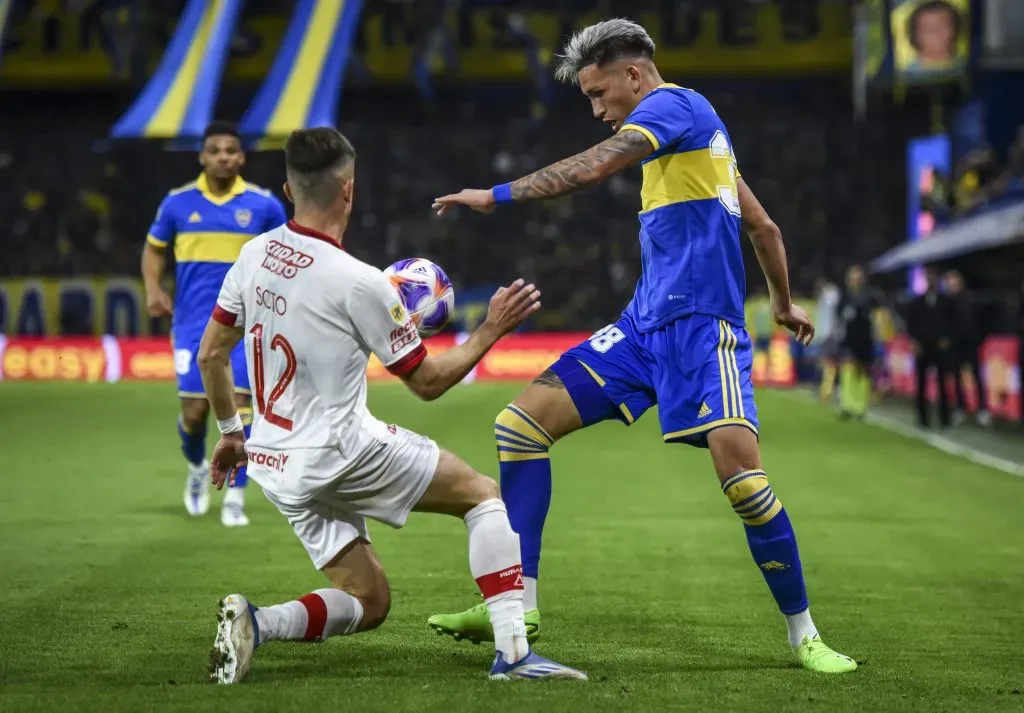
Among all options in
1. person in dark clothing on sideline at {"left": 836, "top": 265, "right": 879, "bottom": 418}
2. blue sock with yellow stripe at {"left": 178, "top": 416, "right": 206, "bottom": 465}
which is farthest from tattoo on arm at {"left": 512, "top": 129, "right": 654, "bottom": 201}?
person in dark clothing on sideline at {"left": 836, "top": 265, "right": 879, "bottom": 418}

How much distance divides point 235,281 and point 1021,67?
2598 cm

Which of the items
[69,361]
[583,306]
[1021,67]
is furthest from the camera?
[583,306]

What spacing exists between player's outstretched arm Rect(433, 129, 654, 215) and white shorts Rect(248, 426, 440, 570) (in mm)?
842

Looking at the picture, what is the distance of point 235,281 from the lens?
5336 millimetres

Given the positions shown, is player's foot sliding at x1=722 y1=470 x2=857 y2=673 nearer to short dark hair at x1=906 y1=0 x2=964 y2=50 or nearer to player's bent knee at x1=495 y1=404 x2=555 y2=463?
player's bent knee at x1=495 y1=404 x2=555 y2=463

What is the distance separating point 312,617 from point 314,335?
1.03 m

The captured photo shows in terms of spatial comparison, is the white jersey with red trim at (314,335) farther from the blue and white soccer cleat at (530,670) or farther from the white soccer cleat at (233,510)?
the white soccer cleat at (233,510)

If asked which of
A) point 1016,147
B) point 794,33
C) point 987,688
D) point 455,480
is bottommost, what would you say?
point 987,688

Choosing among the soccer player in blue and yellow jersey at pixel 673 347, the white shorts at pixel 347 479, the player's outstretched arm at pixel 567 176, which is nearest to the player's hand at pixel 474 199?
the player's outstretched arm at pixel 567 176

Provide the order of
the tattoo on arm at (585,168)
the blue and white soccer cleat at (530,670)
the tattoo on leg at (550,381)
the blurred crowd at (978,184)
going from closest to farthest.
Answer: the blue and white soccer cleat at (530,670)
the tattoo on arm at (585,168)
the tattoo on leg at (550,381)
the blurred crowd at (978,184)

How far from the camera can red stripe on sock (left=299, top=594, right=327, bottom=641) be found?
17.9ft

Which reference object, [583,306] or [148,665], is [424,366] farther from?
[583,306]

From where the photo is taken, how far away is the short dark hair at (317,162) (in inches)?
202

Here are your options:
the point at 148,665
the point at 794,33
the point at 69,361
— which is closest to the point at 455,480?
the point at 148,665
